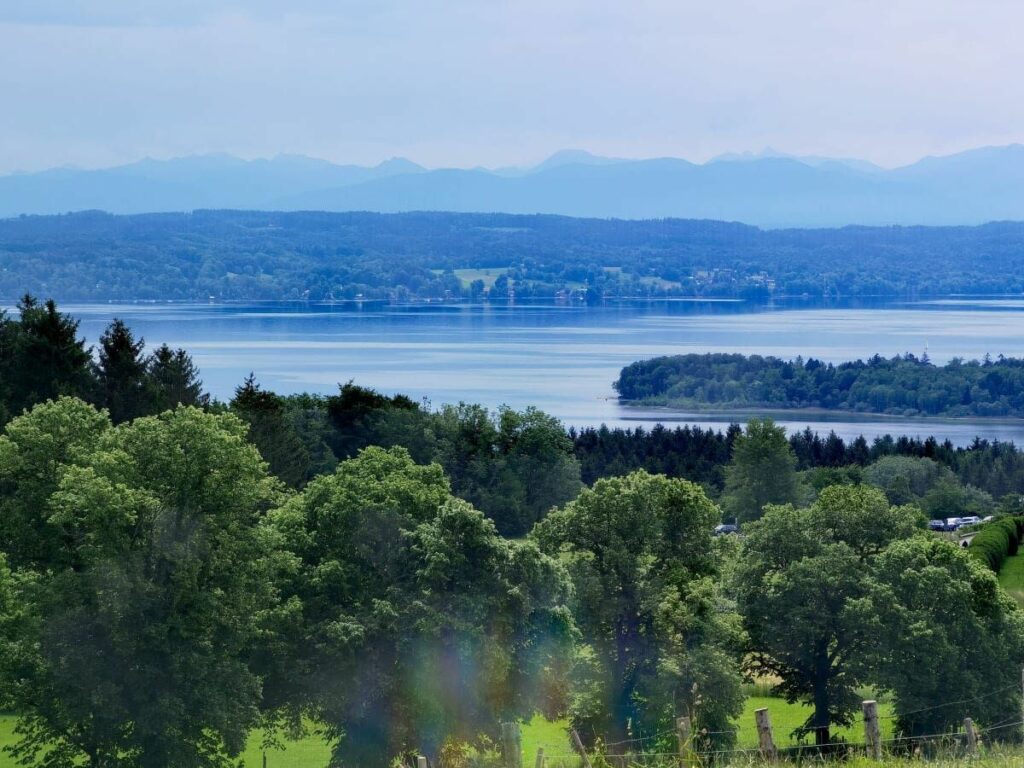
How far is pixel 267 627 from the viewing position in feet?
70.8

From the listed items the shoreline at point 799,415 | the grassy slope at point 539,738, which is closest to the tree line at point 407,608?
the grassy slope at point 539,738

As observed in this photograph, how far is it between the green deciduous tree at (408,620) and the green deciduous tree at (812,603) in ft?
16.9

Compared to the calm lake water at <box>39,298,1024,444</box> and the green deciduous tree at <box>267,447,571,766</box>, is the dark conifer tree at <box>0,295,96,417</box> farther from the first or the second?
the calm lake water at <box>39,298,1024,444</box>

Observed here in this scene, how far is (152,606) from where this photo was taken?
803 inches

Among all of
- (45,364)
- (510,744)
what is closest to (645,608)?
(510,744)

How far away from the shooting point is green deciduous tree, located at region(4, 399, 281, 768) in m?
20.0

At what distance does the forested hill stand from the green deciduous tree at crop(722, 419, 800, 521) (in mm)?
61302

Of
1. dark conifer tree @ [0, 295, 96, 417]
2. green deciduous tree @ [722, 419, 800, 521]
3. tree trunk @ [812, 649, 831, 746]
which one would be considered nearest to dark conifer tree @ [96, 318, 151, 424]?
dark conifer tree @ [0, 295, 96, 417]

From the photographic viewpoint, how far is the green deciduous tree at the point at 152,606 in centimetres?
2000

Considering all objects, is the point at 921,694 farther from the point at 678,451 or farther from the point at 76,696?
the point at 678,451

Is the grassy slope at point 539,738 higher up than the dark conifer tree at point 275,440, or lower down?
lower down

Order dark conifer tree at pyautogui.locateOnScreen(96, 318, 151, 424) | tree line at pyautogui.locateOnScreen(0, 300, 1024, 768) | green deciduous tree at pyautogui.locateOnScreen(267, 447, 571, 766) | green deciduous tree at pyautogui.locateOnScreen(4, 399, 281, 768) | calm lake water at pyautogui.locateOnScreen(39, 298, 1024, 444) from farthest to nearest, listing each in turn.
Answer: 1. calm lake water at pyautogui.locateOnScreen(39, 298, 1024, 444)
2. dark conifer tree at pyautogui.locateOnScreen(96, 318, 151, 424)
3. green deciduous tree at pyautogui.locateOnScreen(267, 447, 571, 766)
4. tree line at pyautogui.locateOnScreen(0, 300, 1024, 768)
5. green deciduous tree at pyautogui.locateOnScreen(4, 399, 281, 768)

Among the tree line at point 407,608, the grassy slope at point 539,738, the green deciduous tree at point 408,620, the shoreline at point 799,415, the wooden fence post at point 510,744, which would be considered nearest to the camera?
the tree line at point 407,608

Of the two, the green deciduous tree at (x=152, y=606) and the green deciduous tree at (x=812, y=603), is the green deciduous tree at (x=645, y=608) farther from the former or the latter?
the green deciduous tree at (x=152, y=606)
